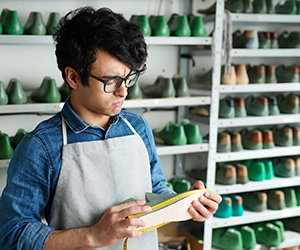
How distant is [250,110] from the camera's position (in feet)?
7.98

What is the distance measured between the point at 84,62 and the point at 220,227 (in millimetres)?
1896

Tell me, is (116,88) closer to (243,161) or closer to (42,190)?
(42,190)

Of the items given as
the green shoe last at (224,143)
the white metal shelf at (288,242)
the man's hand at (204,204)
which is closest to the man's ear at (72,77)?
the man's hand at (204,204)

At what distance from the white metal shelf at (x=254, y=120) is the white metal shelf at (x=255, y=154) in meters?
0.18

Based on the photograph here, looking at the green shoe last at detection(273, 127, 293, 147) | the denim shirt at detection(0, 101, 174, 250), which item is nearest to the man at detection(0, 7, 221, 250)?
the denim shirt at detection(0, 101, 174, 250)

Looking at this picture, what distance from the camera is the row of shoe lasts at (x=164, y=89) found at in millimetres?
2016

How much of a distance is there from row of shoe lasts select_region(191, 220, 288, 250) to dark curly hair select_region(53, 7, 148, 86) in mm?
1705

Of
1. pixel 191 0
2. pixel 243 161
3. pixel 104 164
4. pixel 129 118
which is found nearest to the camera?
pixel 104 164

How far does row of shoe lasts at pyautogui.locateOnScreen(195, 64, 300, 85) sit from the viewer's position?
7.27ft

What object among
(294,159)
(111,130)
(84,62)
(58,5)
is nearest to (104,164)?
(111,130)

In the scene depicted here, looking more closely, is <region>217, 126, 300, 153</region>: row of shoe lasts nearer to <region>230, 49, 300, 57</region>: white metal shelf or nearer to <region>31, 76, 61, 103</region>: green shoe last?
<region>230, 49, 300, 57</region>: white metal shelf

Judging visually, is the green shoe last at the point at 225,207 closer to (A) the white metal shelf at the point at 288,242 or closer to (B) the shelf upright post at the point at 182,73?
(A) the white metal shelf at the point at 288,242

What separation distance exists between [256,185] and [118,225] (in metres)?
1.67

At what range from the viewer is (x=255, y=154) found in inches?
92.9
